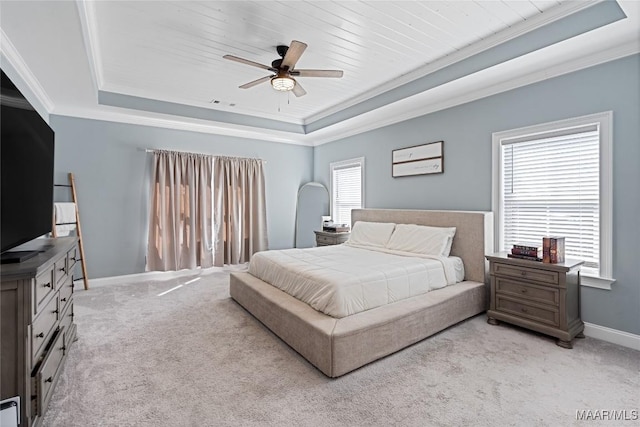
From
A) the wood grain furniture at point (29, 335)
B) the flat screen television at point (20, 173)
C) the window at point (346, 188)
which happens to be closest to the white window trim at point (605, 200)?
the window at point (346, 188)

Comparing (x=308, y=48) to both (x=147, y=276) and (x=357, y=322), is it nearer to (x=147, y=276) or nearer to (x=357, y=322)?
(x=357, y=322)

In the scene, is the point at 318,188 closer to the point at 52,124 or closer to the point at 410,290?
the point at 410,290

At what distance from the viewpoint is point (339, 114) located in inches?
201

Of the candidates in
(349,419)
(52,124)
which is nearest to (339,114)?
(52,124)

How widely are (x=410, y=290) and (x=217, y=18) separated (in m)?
2.91

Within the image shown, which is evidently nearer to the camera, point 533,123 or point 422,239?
point 533,123

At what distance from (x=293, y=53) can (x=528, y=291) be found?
9.74ft

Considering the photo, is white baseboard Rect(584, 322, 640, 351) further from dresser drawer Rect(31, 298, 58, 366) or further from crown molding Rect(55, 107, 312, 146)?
crown molding Rect(55, 107, 312, 146)

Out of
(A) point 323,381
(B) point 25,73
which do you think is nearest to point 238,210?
(B) point 25,73

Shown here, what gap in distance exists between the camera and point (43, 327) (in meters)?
1.78

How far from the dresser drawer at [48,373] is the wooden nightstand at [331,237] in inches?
150

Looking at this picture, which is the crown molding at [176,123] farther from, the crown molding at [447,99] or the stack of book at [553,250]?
the stack of book at [553,250]

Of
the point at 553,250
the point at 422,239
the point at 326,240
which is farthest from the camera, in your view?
the point at 326,240

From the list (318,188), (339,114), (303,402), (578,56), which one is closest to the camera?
(303,402)
